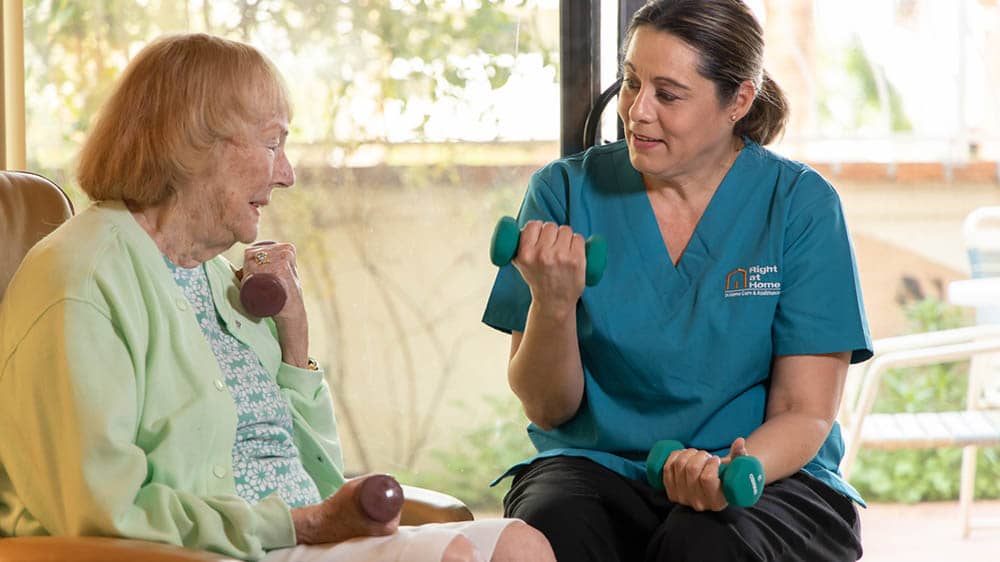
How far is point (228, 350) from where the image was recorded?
5.11 ft

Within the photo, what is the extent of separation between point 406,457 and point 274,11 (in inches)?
36.2

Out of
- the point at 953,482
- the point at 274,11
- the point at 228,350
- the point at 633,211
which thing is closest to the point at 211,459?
the point at 228,350

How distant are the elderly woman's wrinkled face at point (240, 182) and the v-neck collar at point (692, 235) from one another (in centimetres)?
55

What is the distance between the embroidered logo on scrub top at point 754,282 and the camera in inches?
67.7

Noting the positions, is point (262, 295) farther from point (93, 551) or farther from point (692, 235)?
point (692, 235)

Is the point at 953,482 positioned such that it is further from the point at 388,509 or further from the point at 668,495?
the point at 388,509

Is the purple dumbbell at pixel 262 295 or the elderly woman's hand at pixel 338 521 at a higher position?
the purple dumbbell at pixel 262 295

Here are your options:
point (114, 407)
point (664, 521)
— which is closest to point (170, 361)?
point (114, 407)

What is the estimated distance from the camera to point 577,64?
7.31ft

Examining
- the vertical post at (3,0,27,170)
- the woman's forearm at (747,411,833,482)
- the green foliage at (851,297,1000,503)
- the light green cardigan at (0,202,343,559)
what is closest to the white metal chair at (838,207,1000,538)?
the green foliage at (851,297,1000,503)

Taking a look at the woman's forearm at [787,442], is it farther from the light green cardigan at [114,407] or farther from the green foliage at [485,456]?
the green foliage at [485,456]

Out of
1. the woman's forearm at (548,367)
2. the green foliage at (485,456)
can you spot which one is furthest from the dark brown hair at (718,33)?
the green foliage at (485,456)

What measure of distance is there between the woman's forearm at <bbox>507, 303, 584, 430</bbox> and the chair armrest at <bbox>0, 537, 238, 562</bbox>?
57cm

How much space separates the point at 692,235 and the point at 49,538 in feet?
3.15
